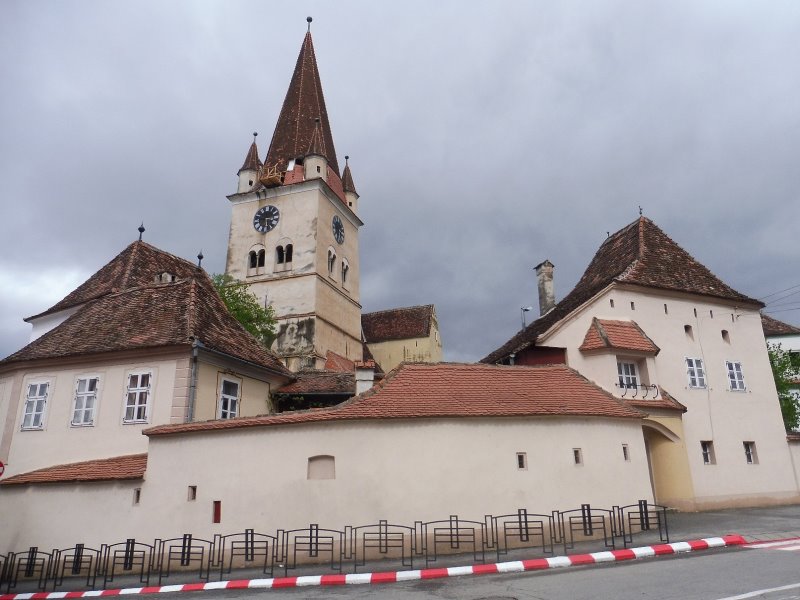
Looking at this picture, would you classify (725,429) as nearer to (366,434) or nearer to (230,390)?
(366,434)

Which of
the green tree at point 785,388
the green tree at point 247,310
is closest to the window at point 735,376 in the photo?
the green tree at point 785,388

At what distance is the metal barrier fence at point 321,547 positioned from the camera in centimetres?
1320

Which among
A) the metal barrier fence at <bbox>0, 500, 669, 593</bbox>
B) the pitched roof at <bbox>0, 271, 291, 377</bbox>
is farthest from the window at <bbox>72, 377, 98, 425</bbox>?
the metal barrier fence at <bbox>0, 500, 669, 593</bbox>

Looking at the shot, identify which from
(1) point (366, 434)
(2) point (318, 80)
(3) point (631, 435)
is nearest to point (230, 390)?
(1) point (366, 434)

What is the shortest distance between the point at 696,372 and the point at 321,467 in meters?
16.6

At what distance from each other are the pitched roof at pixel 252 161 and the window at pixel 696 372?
109 feet

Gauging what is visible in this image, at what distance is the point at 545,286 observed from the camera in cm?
3198

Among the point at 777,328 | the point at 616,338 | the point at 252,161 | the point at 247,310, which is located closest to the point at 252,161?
the point at 252,161

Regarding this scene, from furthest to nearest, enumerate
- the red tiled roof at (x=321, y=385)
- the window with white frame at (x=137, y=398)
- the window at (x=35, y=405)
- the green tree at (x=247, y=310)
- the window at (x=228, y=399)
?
the green tree at (x=247, y=310) < the red tiled roof at (x=321, y=385) < the window at (x=228, y=399) < the window at (x=35, y=405) < the window with white frame at (x=137, y=398)

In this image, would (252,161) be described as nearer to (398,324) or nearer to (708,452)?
(398,324)

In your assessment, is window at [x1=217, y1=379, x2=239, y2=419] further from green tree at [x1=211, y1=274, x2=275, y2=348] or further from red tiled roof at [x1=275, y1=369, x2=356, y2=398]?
green tree at [x1=211, y1=274, x2=275, y2=348]

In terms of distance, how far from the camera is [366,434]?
14469mm

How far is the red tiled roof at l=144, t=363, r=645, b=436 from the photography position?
48.3 ft

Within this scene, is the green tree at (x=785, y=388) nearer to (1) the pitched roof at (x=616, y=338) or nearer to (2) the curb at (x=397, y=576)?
(1) the pitched roof at (x=616, y=338)
